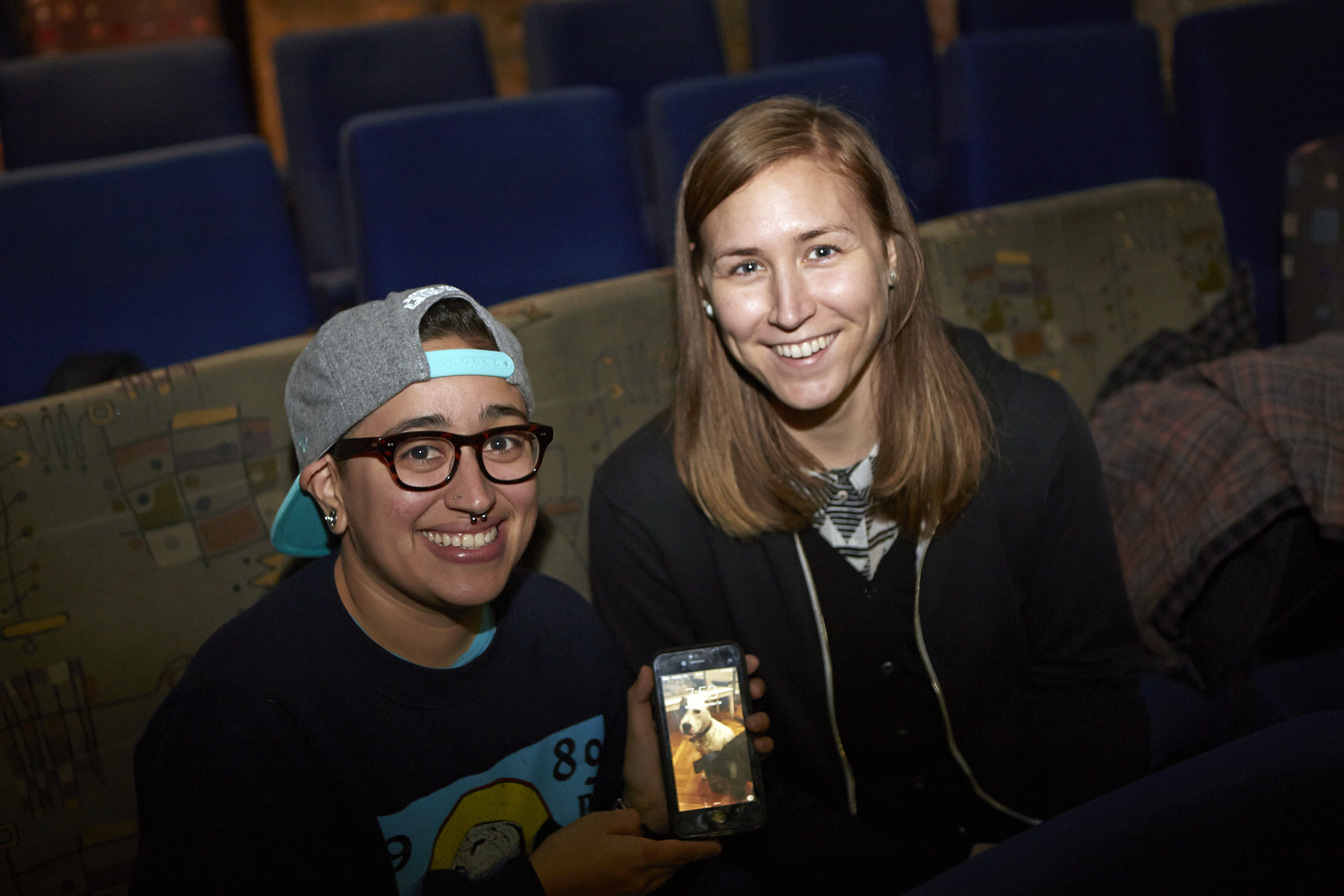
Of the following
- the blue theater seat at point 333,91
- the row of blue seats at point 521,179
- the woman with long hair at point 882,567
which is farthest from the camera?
the blue theater seat at point 333,91

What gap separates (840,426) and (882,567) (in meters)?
0.18

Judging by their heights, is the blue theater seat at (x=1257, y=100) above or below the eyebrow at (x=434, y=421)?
above

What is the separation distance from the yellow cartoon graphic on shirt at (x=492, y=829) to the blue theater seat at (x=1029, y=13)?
274 cm

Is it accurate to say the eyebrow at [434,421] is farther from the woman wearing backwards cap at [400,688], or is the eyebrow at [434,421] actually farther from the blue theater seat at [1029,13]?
the blue theater seat at [1029,13]

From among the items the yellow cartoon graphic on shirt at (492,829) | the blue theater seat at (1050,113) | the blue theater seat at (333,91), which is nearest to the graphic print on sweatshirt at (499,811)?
the yellow cartoon graphic on shirt at (492,829)

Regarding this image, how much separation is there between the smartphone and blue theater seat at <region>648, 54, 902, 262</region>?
47.7 inches

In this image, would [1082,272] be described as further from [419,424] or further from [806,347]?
[419,424]

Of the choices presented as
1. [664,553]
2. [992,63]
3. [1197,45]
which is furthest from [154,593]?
[1197,45]

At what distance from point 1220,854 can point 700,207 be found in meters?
0.81

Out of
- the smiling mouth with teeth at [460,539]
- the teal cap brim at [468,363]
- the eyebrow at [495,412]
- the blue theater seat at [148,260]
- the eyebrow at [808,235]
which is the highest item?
the blue theater seat at [148,260]

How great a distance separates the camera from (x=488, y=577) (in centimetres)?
99

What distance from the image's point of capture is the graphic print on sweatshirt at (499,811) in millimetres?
1016

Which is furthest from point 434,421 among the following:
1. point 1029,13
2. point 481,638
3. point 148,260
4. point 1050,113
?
point 1029,13

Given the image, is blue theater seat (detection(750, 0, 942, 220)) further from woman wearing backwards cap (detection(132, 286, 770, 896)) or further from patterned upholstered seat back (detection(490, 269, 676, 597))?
woman wearing backwards cap (detection(132, 286, 770, 896))
